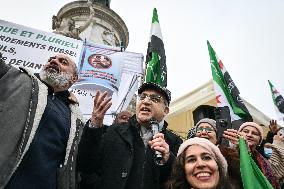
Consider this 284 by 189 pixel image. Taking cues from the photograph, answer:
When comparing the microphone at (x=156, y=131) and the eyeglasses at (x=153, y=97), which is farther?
the eyeglasses at (x=153, y=97)

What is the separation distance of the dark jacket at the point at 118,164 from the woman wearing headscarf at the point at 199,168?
0.17 meters

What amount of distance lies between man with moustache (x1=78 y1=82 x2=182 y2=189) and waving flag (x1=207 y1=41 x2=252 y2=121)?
96.8 inches

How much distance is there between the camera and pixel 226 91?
6.02m

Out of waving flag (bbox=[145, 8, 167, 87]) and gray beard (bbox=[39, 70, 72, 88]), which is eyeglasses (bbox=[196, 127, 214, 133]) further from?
gray beard (bbox=[39, 70, 72, 88])

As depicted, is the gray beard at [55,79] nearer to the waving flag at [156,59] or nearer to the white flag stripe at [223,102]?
the waving flag at [156,59]

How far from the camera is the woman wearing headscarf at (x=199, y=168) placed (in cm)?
303

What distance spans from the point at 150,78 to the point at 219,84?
1684 mm

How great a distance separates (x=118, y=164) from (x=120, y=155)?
0.10 m

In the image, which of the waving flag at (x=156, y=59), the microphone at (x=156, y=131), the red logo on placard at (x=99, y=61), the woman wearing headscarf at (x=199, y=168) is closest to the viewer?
the microphone at (x=156, y=131)

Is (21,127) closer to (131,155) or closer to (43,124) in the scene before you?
(43,124)

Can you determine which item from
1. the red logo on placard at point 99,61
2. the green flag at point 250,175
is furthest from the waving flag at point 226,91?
the green flag at point 250,175

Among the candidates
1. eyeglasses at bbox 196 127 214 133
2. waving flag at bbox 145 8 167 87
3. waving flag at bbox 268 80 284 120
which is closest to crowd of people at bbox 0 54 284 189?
eyeglasses at bbox 196 127 214 133

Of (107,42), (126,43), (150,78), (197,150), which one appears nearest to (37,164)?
(197,150)

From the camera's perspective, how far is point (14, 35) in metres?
6.47
